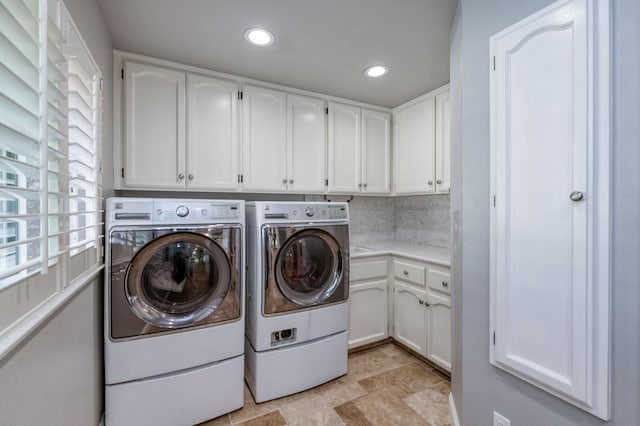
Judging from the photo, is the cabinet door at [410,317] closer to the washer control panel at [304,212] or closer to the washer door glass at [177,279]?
the washer control panel at [304,212]

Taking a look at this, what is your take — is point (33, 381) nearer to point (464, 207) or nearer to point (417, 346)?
point (464, 207)

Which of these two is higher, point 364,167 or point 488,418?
point 364,167

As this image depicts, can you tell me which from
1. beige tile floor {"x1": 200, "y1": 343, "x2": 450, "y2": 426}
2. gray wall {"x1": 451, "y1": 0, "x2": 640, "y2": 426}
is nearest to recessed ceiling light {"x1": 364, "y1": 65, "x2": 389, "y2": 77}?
gray wall {"x1": 451, "y1": 0, "x2": 640, "y2": 426}

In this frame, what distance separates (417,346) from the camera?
7.61 ft

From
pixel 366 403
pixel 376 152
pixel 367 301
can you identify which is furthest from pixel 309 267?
pixel 376 152

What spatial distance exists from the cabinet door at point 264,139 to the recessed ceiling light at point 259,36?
51 cm

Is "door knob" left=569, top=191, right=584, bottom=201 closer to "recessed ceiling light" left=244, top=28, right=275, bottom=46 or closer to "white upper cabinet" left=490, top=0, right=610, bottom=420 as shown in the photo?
"white upper cabinet" left=490, top=0, right=610, bottom=420

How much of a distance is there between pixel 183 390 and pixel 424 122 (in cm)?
263

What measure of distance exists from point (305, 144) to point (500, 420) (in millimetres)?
2116

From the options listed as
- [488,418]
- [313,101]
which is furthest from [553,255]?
[313,101]

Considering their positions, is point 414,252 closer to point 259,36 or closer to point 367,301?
point 367,301

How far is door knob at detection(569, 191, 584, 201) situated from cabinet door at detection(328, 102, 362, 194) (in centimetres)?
182

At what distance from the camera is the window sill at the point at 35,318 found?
671mm

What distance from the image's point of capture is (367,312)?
246cm
